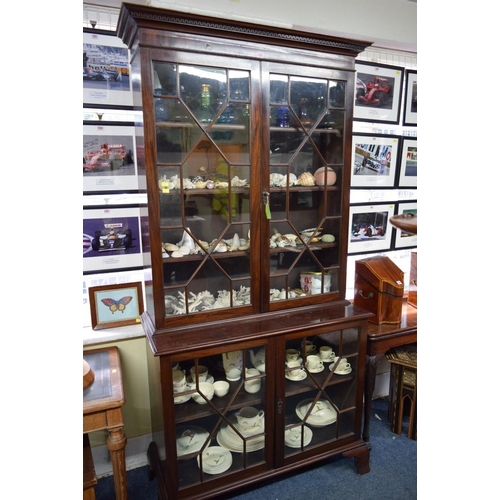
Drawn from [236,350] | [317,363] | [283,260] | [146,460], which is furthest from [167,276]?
[146,460]

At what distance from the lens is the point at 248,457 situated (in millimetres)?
1852

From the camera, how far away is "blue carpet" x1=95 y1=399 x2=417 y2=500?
1.92m

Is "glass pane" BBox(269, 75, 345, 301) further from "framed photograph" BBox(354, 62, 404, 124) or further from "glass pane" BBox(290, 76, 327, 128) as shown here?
"framed photograph" BBox(354, 62, 404, 124)

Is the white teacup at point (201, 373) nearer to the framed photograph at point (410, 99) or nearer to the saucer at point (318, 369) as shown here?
the saucer at point (318, 369)

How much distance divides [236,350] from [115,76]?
1417 mm

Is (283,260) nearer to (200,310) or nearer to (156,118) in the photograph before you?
A: (200,310)

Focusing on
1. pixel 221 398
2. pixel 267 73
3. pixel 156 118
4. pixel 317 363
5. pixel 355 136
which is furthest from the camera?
pixel 355 136

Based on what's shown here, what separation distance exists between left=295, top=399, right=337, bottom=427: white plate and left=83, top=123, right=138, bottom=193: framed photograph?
4.77 ft

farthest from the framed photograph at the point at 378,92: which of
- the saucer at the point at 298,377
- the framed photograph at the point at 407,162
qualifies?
the saucer at the point at 298,377

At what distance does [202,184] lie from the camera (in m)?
1.67

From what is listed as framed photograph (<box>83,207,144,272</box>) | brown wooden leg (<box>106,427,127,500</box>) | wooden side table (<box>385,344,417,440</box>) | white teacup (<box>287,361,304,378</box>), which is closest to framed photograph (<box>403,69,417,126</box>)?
wooden side table (<box>385,344,417,440</box>)

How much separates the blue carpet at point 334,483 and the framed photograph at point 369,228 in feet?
4.17

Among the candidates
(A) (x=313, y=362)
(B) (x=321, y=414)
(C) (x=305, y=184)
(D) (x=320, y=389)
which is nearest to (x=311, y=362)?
(A) (x=313, y=362)

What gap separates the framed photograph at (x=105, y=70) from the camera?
5.80ft
